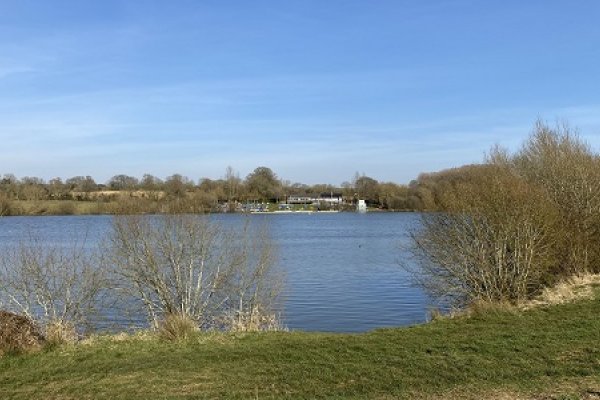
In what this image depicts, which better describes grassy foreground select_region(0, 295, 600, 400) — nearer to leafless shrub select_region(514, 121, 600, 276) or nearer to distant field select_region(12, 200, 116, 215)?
leafless shrub select_region(514, 121, 600, 276)

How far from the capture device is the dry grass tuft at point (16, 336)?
10.3m

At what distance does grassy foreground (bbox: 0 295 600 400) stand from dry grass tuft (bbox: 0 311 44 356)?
322 millimetres

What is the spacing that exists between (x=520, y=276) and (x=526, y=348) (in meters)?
8.49

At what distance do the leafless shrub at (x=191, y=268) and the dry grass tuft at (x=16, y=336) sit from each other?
17.1 feet

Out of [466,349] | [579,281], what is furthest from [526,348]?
[579,281]

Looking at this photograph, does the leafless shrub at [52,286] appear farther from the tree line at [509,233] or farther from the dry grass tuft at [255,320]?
the tree line at [509,233]

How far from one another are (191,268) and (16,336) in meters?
6.46

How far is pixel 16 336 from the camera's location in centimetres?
1050

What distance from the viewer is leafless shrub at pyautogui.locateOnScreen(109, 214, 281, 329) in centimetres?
1658

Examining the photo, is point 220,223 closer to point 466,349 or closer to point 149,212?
point 149,212

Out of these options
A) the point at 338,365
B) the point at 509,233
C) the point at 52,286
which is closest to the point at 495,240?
the point at 509,233

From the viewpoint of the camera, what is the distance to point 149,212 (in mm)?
17781

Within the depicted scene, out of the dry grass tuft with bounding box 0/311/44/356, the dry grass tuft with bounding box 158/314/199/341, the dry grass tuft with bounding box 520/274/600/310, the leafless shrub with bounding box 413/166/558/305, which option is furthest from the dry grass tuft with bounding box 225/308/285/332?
the dry grass tuft with bounding box 520/274/600/310

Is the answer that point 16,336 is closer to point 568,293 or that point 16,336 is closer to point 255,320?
point 255,320
